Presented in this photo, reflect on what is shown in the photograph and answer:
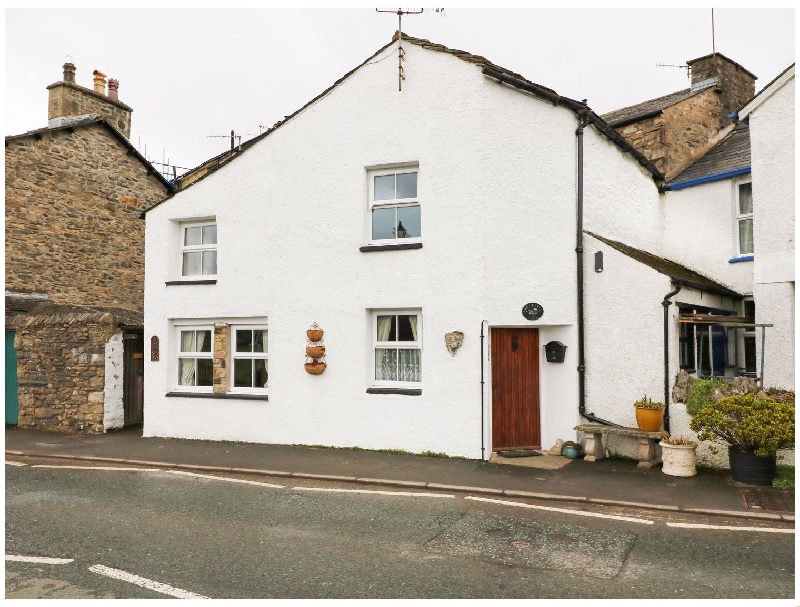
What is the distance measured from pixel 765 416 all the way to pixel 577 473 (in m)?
2.68

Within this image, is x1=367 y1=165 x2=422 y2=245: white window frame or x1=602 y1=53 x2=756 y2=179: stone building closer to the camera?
x1=367 y1=165 x2=422 y2=245: white window frame

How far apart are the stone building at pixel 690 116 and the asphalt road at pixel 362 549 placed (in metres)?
9.87

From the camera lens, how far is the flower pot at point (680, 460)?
9.28m

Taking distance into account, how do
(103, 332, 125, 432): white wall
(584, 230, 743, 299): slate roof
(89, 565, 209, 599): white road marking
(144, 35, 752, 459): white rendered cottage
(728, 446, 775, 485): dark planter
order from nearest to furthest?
1. (89, 565, 209, 599): white road marking
2. (728, 446, 775, 485): dark planter
3. (584, 230, 743, 299): slate roof
4. (144, 35, 752, 459): white rendered cottage
5. (103, 332, 125, 432): white wall

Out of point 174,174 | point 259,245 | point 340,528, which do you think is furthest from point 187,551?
point 174,174

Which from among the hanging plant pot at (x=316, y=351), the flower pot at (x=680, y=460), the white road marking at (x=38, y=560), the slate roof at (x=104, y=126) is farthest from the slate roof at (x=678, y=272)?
the slate roof at (x=104, y=126)

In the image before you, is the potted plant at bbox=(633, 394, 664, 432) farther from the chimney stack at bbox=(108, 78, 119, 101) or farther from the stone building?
the chimney stack at bbox=(108, 78, 119, 101)

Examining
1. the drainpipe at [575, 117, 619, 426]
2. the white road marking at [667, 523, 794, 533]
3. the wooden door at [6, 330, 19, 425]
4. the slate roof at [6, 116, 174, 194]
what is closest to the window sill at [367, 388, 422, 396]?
the drainpipe at [575, 117, 619, 426]

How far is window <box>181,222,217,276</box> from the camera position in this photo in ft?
44.9

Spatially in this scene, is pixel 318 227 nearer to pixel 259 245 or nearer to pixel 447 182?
pixel 259 245

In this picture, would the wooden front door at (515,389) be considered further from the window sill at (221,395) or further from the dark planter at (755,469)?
the window sill at (221,395)

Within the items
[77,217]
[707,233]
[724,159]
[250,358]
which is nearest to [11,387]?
[77,217]

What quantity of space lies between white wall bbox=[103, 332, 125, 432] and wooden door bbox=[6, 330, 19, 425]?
265cm

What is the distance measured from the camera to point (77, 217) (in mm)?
17953
